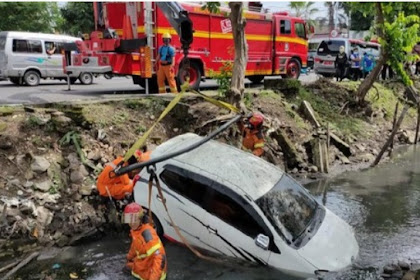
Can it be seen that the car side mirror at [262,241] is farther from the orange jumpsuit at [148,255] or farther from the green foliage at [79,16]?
the green foliage at [79,16]

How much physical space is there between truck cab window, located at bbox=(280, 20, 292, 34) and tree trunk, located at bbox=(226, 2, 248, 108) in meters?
6.01

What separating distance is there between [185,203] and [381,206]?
16.7ft

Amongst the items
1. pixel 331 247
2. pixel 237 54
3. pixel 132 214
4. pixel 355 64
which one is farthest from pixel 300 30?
pixel 132 214

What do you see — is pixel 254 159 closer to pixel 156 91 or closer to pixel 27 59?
pixel 156 91

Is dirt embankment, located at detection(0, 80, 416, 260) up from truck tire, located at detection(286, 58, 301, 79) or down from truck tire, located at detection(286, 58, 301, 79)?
down

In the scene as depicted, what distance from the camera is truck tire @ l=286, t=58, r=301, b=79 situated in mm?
18250

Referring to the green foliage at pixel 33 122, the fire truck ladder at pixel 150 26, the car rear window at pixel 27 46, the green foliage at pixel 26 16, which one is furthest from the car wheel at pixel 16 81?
the green foliage at pixel 26 16

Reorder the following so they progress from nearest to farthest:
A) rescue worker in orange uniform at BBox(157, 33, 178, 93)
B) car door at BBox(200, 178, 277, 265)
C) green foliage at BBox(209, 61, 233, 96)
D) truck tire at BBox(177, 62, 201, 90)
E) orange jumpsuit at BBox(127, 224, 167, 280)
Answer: orange jumpsuit at BBox(127, 224, 167, 280), car door at BBox(200, 178, 277, 265), rescue worker in orange uniform at BBox(157, 33, 178, 93), green foliage at BBox(209, 61, 233, 96), truck tire at BBox(177, 62, 201, 90)

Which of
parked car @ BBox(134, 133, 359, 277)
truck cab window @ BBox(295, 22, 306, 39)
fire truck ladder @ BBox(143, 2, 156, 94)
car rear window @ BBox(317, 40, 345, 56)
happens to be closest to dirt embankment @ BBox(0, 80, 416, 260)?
parked car @ BBox(134, 133, 359, 277)

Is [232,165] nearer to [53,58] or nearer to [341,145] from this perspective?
[341,145]

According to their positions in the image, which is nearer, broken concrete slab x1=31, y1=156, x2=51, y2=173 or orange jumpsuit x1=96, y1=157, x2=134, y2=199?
orange jumpsuit x1=96, y1=157, x2=134, y2=199

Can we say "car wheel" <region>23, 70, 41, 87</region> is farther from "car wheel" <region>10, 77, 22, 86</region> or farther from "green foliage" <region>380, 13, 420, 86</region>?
"green foliage" <region>380, 13, 420, 86</region>

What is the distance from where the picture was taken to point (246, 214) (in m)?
6.36

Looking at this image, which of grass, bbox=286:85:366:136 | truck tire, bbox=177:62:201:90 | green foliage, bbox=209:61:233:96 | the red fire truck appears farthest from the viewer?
grass, bbox=286:85:366:136
